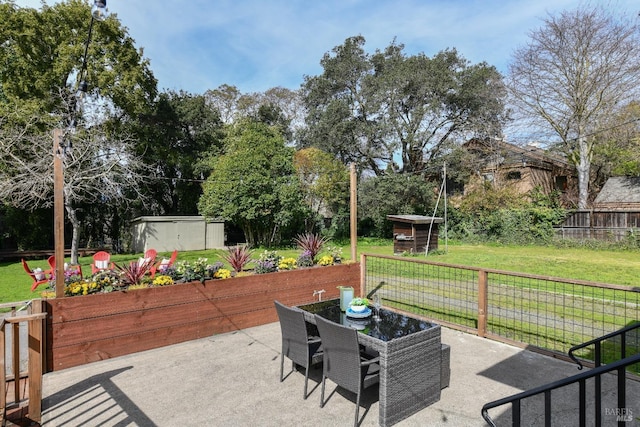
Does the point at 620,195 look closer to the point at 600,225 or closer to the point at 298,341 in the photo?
the point at 600,225

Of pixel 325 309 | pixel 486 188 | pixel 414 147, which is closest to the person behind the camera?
pixel 325 309

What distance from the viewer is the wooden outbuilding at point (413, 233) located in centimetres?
1209

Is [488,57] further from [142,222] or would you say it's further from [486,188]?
[142,222]

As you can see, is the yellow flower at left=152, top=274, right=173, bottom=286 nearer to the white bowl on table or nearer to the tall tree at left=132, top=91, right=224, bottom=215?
the white bowl on table

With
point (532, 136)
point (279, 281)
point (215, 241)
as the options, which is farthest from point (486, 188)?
point (279, 281)

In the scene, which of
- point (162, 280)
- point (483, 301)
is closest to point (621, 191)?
point (483, 301)

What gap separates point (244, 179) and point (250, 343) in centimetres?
1014

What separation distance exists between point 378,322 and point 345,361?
0.58m

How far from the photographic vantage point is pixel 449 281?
23.9ft

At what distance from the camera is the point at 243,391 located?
2906 mm

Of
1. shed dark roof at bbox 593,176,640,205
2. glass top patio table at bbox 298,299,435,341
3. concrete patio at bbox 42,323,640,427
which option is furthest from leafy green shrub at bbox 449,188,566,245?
glass top patio table at bbox 298,299,435,341

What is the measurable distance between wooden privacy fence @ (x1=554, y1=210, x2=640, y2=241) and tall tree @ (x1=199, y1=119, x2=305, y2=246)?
35.6 ft

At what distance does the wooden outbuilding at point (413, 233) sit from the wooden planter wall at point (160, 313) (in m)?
7.69

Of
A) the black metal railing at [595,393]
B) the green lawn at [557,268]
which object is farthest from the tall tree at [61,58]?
the black metal railing at [595,393]
